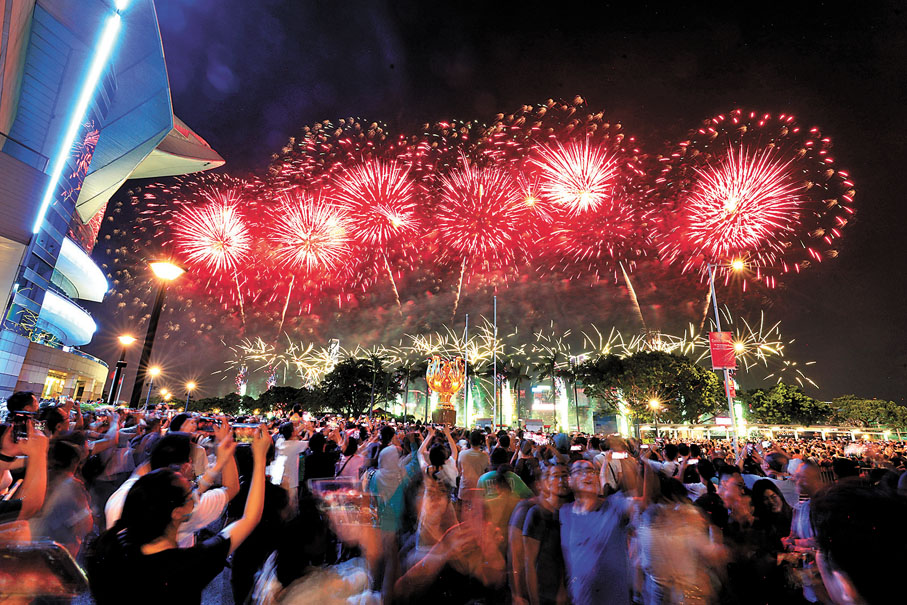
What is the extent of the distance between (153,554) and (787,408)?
8860cm

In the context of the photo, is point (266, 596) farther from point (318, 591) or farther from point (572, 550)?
point (572, 550)

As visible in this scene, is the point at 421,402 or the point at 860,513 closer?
the point at 860,513

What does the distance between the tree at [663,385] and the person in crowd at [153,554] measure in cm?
5391

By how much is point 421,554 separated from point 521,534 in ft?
2.78

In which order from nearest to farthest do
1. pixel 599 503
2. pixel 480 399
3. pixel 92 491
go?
pixel 599 503, pixel 92 491, pixel 480 399

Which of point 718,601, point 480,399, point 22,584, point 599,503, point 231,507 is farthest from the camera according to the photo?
point 480,399

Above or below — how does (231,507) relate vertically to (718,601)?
above

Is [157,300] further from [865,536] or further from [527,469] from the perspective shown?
[865,536]

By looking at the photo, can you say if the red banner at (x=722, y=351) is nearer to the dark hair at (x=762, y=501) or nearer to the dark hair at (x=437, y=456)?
the dark hair at (x=762, y=501)

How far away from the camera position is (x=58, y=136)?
32.8 meters

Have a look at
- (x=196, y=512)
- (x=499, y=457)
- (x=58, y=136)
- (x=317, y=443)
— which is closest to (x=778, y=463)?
(x=499, y=457)

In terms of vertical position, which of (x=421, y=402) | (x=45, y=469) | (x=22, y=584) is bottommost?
(x=22, y=584)

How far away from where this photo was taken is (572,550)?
345cm

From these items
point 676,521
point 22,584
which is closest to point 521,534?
point 676,521
